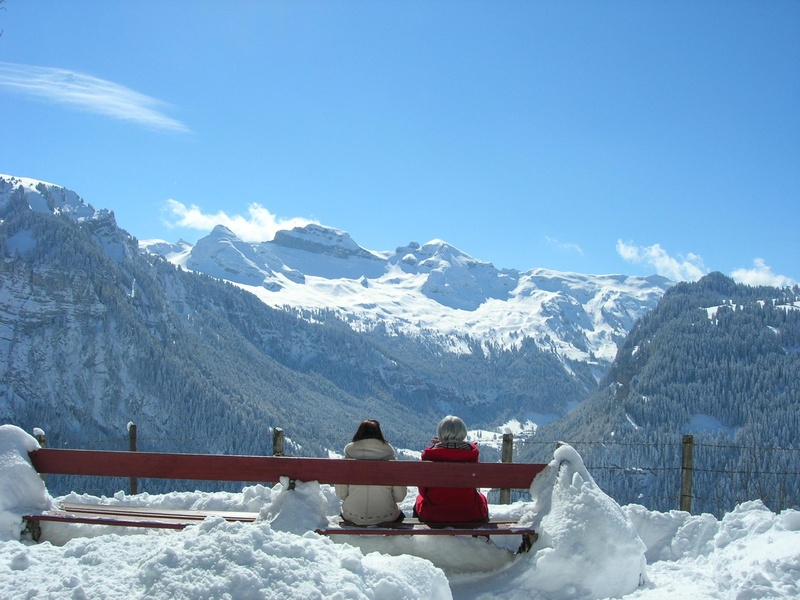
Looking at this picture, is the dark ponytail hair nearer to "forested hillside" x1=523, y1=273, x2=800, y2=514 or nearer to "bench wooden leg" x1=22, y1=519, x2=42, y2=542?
"bench wooden leg" x1=22, y1=519, x2=42, y2=542

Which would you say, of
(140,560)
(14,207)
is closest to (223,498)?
(140,560)

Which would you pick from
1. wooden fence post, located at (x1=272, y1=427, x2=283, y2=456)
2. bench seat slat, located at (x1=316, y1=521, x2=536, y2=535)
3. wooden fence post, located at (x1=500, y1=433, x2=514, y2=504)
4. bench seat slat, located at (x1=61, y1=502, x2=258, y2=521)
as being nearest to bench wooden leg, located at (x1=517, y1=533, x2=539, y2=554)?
bench seat slat, located at (x1=316, y1=521, x2=536, y2=535)

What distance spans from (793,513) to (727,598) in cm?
144

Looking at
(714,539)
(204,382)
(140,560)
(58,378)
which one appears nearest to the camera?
(140,560)

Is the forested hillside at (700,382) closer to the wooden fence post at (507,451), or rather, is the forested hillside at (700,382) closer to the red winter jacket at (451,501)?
the wooden fence post at (507,451)

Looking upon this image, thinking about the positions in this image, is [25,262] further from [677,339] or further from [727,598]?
[727,598]

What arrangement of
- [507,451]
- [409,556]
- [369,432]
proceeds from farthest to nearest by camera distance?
[507,451] → [369,432] → [409,556]

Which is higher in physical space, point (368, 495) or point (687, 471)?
point (368, 495)

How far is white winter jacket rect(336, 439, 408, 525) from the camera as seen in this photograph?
6559 mm

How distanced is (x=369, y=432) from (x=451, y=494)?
0.95 m

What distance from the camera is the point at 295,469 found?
20.5 ft

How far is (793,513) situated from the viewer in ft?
20.8

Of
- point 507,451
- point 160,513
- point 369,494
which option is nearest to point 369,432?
point 369,494

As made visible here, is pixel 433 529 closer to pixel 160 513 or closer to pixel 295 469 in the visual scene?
pixel 295 469
